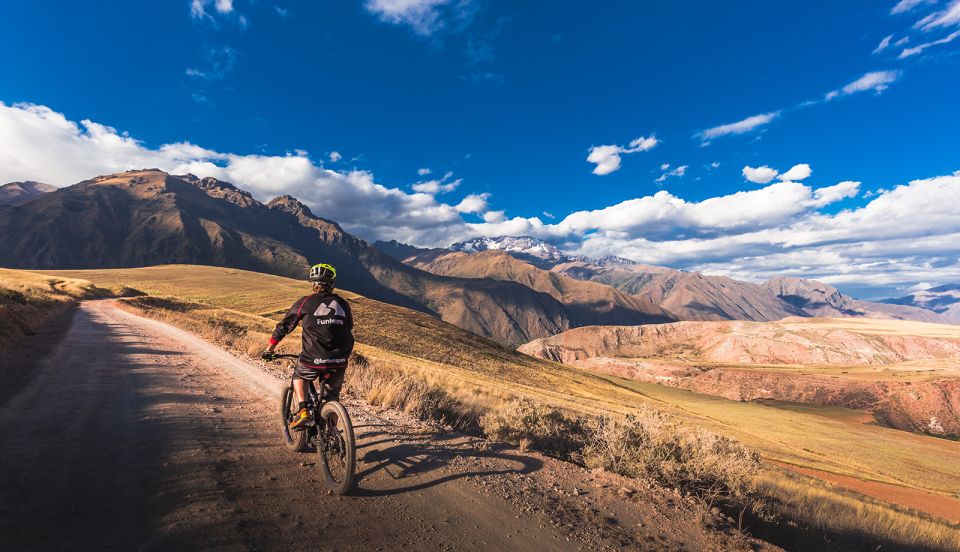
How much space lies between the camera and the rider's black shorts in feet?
20.5

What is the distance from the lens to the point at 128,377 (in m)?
11.4

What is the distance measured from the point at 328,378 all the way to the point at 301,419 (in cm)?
74

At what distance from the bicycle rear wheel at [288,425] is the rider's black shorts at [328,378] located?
696 mm

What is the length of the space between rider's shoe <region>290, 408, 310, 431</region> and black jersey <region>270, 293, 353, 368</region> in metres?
0.71

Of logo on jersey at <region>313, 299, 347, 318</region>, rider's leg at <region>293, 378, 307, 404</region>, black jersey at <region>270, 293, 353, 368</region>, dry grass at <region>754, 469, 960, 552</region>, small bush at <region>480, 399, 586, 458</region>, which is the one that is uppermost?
Result: logo on jersey at <region>313, 299, 347, 318</region>

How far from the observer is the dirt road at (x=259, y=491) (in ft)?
14.1

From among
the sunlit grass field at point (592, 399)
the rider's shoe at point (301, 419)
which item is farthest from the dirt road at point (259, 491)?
the sunlit grass field at point (592, 399)

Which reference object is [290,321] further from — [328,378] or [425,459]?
[425,459]

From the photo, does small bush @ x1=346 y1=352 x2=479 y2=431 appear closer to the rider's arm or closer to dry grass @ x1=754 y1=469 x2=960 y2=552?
the rider's arm

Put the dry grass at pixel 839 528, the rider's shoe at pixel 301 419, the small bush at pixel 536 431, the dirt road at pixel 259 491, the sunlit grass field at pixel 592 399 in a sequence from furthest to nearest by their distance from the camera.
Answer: the sunlit grass field at pixel 592 399 → the small bush at pixel 536 431 → the dry grass at pixel 839 528 → the rider's shoe at pixel 301 419 → the dirt road at pixel 259 491

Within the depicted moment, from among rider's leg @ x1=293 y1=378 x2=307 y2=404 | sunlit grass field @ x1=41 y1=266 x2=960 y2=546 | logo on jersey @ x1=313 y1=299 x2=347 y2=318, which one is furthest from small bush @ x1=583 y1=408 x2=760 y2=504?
sunlit grass field @ x1=41 y1=266 x2=960 y2=546

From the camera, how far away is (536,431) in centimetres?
968

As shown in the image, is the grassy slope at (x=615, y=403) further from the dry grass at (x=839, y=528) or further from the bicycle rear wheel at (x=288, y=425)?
the bicycle rear wheel at (x=288, y=425)

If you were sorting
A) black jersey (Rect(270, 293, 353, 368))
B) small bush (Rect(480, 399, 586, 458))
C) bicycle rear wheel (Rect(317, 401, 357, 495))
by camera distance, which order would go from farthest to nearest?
small bush (Rect(480, 399, 586, 458)), black jersey (Rect(270, 293, 353, 368)), bicycle rear wheel (Rect(317, 401, 357, 495))
